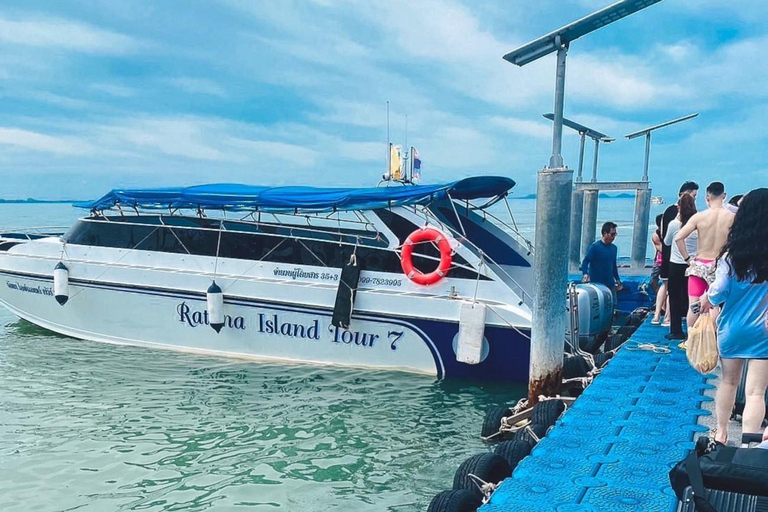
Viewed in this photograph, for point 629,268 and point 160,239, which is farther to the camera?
point 629,268

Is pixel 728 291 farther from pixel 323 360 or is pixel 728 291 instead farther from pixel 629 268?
pixel 629 268

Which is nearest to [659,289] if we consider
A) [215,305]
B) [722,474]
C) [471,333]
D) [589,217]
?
[471,333]

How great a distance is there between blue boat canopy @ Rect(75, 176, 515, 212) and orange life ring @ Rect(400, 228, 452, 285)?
432 mm

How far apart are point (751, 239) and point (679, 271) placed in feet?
12.5

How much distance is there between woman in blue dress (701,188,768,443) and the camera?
132 inches

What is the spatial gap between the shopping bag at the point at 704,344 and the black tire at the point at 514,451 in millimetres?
1362

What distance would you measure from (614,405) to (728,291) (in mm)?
1853

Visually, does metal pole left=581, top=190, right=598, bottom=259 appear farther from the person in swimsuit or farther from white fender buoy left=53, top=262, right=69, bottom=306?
white fender buoy left=53, top=262, right=69, bottom=306

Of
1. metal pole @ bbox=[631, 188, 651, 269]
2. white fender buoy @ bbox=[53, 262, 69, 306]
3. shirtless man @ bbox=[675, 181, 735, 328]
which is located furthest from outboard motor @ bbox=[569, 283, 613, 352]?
white fender buoy @ bbox=[53, 262, 69, 306]

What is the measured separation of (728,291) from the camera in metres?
3.51

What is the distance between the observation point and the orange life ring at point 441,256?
784cm

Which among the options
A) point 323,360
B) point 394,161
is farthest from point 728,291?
point 394,161

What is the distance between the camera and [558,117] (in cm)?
601

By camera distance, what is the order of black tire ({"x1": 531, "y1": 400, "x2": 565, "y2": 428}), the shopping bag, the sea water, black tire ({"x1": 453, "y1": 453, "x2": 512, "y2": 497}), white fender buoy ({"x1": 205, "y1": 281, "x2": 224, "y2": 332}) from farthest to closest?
1. white fender buoy ({"x1": 205, "y1": 281, "x2": 224, "y2": 332})
2. black tire ({"x1": 531, "y1": 400, "x2": 565, "y2": 428})
3. the sea water
4. black tire ({"x1": 453, "y1": 453, "x2": 512, "y2": 497})
5. the shopping bag
